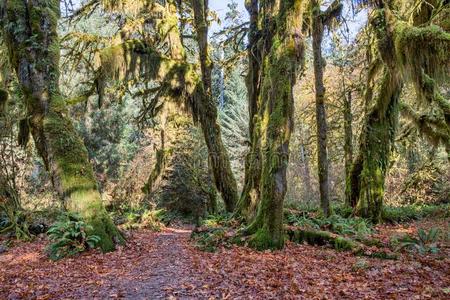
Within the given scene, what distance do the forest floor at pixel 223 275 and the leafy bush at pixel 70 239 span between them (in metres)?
0.22

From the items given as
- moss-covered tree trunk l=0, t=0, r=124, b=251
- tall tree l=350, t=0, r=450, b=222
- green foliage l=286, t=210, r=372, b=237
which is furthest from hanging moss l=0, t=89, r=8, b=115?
tall tree l=350, t=0, r=450, b=222

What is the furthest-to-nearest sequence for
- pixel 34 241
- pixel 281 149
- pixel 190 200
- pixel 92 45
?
pixel 190 200 < pixel 92 45 < pixel 34 241 < pixel 281 149

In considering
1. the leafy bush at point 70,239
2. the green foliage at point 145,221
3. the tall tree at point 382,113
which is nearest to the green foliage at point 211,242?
the leafy bush at point 70,239

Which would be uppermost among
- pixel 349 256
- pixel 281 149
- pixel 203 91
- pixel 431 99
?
pixel 203 91

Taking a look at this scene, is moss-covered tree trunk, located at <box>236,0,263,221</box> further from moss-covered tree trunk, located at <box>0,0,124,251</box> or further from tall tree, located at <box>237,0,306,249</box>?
moss-covered tree trunk, located at <box>0,0,124,251</box>

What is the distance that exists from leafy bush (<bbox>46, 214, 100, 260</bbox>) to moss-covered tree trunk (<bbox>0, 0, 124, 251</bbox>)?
322 mm

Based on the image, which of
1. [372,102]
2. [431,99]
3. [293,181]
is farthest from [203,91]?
[293,181]

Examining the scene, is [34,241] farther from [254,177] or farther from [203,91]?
[203,91]

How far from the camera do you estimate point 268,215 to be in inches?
343

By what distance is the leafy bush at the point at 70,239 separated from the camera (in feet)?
27.0

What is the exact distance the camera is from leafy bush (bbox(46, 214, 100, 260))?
8.22 m

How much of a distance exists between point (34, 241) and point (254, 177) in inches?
259

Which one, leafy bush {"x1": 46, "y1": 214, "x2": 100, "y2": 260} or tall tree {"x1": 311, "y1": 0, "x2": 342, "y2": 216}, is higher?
tall tree {"x1": 311, "y1": 0, "x2": 342, "y2": 216}

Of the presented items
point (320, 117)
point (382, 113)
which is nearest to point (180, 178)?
point (320, 117)
